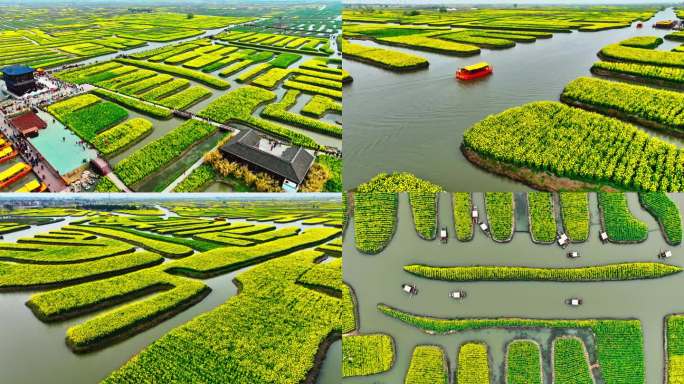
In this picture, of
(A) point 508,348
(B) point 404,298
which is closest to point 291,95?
(B) point 404,298

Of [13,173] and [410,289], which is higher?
[13,173]

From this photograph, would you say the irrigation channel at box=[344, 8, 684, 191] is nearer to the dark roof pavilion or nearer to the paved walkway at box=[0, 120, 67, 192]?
the dark roof pavilion

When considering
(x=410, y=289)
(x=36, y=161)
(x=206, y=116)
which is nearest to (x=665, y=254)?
(x=410, y=289)

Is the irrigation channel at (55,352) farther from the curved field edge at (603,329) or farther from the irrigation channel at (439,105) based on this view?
the irrigation channel at (439,105)

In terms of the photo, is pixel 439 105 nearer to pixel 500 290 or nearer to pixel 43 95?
pixel 500 290

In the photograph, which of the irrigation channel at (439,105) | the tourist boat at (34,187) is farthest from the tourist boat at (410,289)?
the tourist boat at (34,187)

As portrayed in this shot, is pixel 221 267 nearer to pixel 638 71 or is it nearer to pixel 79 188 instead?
pixel 79 188
